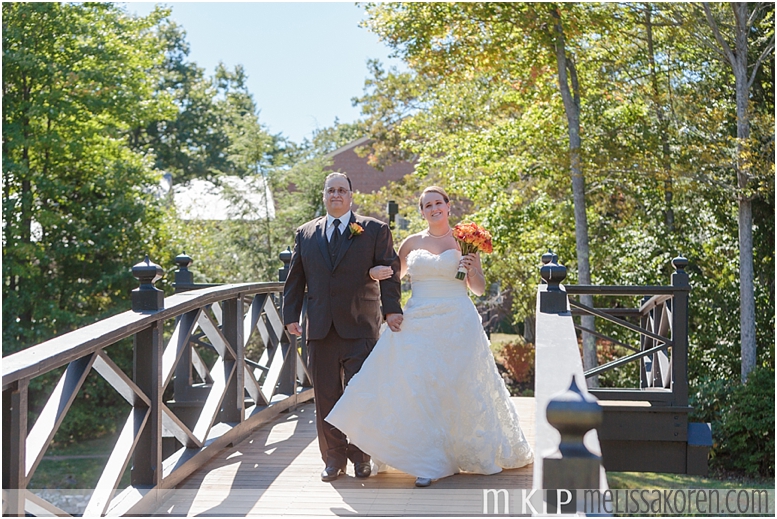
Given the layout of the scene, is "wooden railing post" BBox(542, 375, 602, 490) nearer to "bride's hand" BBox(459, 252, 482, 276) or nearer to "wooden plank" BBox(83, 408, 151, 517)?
"wooden plank" BBox(83, 408, 151, 517)

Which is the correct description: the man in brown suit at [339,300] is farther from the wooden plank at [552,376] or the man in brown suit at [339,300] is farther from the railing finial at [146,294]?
the wooden plank at [552,376]

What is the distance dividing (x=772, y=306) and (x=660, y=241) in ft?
8.24

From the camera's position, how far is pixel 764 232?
16.1 meters

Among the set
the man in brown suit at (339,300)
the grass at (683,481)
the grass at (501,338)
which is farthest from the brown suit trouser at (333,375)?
the grass at (501,338)

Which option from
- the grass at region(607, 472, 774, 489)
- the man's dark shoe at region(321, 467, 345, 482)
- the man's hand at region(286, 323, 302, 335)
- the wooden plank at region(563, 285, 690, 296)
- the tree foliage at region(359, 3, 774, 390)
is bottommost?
the grass at region(607, 472, 774, 489)

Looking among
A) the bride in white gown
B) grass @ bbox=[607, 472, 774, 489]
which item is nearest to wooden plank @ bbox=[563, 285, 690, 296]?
the bride in white gown

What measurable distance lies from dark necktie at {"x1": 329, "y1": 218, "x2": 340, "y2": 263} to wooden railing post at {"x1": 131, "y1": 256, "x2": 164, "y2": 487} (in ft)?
3.63

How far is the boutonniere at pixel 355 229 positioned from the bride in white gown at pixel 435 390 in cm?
24

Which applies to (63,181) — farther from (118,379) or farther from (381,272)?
(118,379)

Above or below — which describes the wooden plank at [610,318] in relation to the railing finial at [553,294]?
below

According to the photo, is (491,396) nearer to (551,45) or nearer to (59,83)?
(551,45)

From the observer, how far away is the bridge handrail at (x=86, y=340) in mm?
2904

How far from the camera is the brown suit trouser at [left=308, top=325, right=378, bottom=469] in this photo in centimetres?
509

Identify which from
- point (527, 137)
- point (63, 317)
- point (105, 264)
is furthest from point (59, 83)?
point (527, 137)
